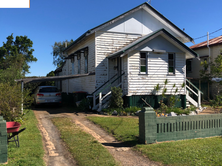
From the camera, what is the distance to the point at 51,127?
941 cm

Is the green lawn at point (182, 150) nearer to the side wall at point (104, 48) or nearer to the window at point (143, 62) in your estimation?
the window at point (143, 62)

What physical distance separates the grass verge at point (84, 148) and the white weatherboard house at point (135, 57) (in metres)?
5.14

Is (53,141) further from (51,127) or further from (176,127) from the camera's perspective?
(176,127)

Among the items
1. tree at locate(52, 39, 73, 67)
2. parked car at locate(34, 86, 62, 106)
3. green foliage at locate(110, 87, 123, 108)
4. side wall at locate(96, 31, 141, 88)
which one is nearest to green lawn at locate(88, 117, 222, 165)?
green foliage at locate(110, 87, 123, 108)

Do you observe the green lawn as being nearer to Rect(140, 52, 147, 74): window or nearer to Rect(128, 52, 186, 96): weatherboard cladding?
Rect(128, 52, 186, 96): weatherboard cladding

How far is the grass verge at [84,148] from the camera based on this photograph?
541cm

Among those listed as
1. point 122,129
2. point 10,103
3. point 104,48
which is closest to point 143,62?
point 104,48

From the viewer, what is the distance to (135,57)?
13750 mm

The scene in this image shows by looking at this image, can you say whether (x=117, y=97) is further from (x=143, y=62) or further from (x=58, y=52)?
(x=58, y=52)

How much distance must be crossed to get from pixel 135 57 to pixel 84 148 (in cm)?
851

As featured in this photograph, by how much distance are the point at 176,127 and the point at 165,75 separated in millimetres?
7535

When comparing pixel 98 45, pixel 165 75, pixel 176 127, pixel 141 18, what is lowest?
pixel 176 127

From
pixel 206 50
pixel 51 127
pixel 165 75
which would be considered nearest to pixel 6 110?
pixel 51 127

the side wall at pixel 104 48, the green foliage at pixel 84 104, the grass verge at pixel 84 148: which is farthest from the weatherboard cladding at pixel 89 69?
the grass verge at pixel 84 148
